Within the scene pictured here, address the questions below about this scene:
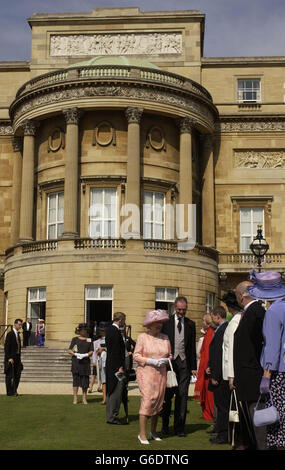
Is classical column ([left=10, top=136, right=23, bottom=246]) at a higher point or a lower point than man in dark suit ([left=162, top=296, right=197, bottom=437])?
higher

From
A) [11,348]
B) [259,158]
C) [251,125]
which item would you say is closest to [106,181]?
[259,158]

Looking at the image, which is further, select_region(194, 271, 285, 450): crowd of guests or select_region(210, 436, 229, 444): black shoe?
select_region(210, 436, 229, 444): black shoe

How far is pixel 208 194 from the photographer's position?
34094mm

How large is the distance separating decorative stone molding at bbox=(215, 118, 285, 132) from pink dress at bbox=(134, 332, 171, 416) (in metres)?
27.5

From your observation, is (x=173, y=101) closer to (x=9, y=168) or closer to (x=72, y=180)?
(x=72, y=180)

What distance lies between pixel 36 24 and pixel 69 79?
29.5ft

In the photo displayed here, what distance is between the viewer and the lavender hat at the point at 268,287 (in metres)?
7.71

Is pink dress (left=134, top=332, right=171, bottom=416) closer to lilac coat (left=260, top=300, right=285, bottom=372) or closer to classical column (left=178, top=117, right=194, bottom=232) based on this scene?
lilac coat (left=260, top=300, right=285, bottom=372)

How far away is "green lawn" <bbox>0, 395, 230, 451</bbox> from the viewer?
9367mm

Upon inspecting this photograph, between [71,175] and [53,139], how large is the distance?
344cm

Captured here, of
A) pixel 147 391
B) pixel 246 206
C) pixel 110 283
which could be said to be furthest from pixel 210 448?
pixel 246 206

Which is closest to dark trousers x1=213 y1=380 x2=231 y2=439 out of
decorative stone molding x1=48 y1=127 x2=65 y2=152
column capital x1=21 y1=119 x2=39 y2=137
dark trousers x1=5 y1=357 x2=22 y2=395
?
dark trousers x1=5 y1=357 x2=22 y2=395

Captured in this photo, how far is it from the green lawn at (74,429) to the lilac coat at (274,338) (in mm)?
2754

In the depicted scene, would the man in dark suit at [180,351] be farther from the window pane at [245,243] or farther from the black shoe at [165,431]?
→ the window pane at [245,243]
